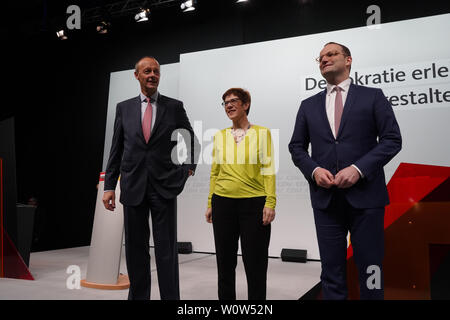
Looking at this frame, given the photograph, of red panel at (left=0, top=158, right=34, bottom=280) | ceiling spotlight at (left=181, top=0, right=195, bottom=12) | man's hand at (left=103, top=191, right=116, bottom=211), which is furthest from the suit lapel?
ceiling spotlight at (left=181, top=0, right=195, bottom=12)

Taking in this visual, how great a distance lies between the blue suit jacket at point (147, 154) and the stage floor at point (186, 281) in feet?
3.72

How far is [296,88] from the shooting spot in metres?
4.86

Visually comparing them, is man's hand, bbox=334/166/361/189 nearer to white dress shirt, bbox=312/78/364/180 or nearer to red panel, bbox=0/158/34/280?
white dress shirt, bbox=312/78/364/180

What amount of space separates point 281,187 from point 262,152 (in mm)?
2846

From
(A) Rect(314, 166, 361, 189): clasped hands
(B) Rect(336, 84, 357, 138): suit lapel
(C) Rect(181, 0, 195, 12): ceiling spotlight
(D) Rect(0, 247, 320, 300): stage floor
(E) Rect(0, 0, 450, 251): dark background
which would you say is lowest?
(D) Rect(0, 247, 320, 300): stage floor

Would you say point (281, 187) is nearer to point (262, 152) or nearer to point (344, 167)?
point (262, 152)

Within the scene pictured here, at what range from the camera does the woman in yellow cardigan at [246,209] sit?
1.95 metres

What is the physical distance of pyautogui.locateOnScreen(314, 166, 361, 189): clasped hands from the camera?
4.60ft

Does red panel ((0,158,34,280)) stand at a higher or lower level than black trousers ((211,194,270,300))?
lower

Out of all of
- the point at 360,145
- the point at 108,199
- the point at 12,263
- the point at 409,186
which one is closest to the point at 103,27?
the point at 12,263

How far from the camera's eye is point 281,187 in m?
4.80

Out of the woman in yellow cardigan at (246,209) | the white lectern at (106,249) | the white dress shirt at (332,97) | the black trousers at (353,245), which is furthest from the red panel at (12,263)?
the white dress shirt at (332,97)

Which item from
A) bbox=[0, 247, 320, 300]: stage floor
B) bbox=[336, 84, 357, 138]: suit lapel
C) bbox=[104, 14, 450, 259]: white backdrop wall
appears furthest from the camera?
bbox=[104, 14, 450, 259]: white backdrop wall

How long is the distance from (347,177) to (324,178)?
0.09 meters
